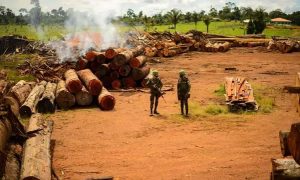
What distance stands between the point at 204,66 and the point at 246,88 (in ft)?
41.3

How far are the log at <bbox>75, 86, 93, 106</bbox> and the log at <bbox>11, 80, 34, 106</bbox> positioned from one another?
7.05 ft

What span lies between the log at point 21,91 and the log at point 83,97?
2.15 m

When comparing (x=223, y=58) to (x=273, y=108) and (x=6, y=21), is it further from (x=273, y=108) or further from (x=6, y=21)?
(x=6, y=21)

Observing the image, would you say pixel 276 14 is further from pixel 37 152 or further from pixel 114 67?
pixel 37 152

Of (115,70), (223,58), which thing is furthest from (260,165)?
(223,58)

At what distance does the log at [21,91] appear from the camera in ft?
47.6

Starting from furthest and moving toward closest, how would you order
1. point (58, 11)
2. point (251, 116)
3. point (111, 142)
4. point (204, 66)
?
point (58, 11), point (204, 66), point (251, 116), point (111, 142)

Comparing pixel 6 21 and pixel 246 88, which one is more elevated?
pixel 6 21

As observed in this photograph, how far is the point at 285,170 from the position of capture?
500 cm

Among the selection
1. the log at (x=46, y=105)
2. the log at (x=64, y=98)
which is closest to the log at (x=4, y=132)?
the log at (x=46, y=105)

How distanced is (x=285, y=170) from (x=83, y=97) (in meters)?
11.1

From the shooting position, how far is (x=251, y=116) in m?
13.1

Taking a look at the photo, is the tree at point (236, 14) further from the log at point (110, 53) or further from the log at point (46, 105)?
the log at point (46, 105)

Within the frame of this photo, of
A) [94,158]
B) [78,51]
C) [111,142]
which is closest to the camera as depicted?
[94,158]
